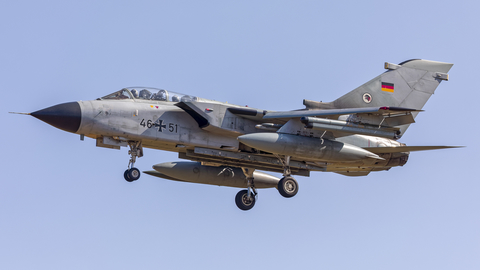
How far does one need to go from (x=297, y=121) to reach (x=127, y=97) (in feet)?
16.2

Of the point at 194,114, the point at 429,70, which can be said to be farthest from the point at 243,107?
the point at 429,70

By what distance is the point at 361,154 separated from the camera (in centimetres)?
1853

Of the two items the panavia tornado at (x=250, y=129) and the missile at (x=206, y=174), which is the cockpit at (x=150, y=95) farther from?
the missile at (x=206, y=174)

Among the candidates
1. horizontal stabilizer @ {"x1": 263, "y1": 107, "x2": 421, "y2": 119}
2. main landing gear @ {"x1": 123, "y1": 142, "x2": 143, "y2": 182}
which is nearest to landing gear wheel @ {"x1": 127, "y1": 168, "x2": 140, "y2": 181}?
main landing gear @ {"x1": 123, "y1": 142, "x2": 143, "y2": 182}

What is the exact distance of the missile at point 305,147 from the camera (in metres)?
17.3

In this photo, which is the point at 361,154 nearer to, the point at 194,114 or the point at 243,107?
the point at 243,107

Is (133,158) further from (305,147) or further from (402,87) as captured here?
(402,87)

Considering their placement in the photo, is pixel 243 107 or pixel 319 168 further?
pixel 319 168

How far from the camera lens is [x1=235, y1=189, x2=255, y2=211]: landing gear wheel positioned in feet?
69.3

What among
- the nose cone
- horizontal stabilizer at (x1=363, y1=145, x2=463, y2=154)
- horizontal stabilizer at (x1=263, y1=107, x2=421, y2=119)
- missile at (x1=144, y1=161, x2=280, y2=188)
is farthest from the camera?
missile at (x1=144, y1=161, x2=280, y2=188)

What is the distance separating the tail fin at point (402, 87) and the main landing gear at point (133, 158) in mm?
6219

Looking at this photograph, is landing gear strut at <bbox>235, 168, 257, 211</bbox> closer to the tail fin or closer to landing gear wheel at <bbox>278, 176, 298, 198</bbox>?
landing gear wheel at <bbox>278, 176, 298, 198</bbox>

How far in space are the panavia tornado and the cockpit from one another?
1.1 inches

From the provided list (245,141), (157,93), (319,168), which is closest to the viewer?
(245,141)
